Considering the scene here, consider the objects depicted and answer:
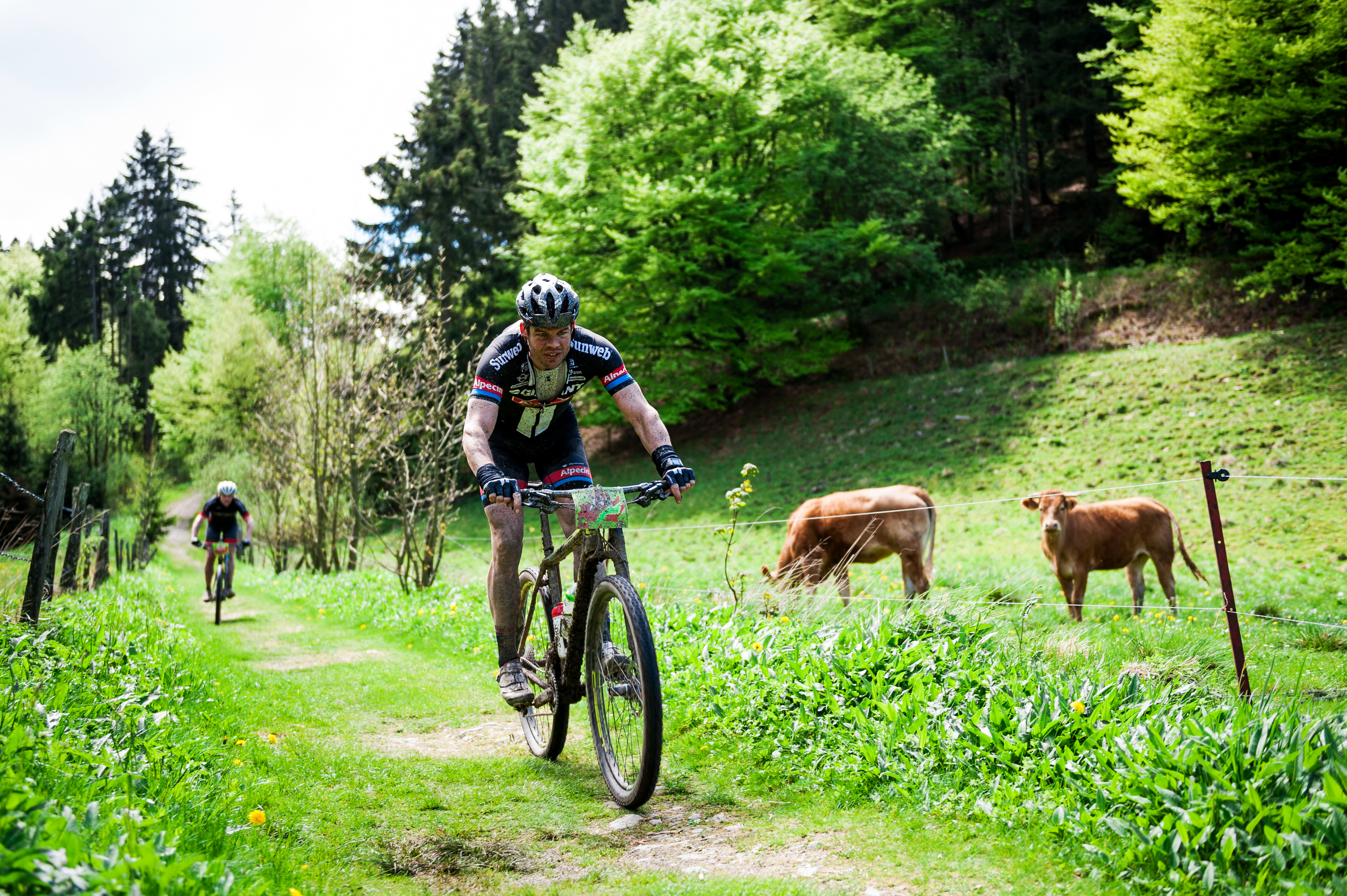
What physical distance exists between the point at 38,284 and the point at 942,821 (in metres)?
67.8

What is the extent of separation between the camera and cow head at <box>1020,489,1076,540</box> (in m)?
9.06

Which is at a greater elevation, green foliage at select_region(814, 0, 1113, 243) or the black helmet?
green foliage at select_region(814, 0, 1113, 243)

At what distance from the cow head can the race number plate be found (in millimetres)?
6256

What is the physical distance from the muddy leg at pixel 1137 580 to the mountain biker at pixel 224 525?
11.8 meters

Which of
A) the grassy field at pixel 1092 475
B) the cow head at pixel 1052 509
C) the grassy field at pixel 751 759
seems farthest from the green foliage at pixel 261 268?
the cow head at pixel 1052 509

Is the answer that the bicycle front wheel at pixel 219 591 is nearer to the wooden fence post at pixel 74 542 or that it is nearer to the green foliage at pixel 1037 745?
the wooden fence post at pixel 74 542

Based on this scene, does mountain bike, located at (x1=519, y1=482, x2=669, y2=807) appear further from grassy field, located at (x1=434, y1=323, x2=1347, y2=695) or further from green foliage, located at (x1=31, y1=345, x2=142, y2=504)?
green foliage, located at (x1=31, y1=345, x2=142, y2=504)

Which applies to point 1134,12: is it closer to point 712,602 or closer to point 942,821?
point 712,602

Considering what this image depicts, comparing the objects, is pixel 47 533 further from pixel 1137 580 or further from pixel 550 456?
pixel 1137 580

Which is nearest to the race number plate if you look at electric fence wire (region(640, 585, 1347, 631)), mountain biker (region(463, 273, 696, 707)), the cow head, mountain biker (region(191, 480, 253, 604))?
mountain biker (region(463, 273, 696, 707))

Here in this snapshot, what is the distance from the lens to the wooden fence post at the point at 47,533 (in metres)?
5.90

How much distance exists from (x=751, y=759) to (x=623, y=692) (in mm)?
1003

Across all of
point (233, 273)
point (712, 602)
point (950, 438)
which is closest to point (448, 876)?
point (712, 602)

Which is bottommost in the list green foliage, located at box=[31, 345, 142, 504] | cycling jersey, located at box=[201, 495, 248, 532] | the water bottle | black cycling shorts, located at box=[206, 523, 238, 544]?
the water bottle
